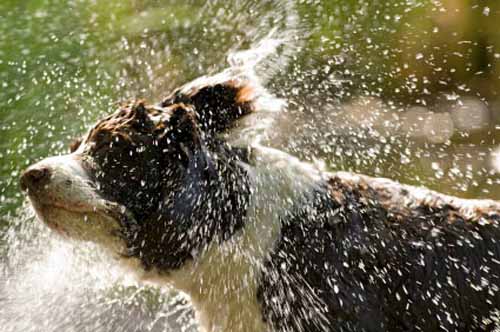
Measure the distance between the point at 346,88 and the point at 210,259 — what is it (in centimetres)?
379

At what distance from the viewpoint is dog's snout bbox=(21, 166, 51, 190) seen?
3.22 metres

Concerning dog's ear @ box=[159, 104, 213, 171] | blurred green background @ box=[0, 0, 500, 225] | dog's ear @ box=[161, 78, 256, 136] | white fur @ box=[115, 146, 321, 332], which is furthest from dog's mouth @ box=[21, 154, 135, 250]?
blurred green background @ box=[0, 0, 500, 225]

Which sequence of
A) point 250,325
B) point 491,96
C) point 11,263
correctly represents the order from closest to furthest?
point 250,325 < point 11,263 < point 491,96

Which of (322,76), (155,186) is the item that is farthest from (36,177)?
(322,76)

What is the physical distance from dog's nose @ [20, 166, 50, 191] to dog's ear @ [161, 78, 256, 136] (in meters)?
0.82

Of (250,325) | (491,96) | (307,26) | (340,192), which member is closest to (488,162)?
(491,96)

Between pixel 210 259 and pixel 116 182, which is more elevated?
pixel 116 182

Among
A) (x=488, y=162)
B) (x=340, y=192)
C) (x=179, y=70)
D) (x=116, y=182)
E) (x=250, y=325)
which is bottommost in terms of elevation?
(x=488, y=162)

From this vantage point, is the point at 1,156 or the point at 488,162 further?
the point at 1,156

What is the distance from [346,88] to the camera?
702cm

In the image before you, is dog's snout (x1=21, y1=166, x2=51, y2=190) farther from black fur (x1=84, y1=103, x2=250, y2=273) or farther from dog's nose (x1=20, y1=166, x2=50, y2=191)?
black fur (x1=84, y1=103, x2=250, y2=273)

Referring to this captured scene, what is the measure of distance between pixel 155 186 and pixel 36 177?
21.4 inches

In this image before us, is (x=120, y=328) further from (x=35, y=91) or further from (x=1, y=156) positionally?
(x=35, y=91)

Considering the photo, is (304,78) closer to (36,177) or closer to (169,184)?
(169,184)
